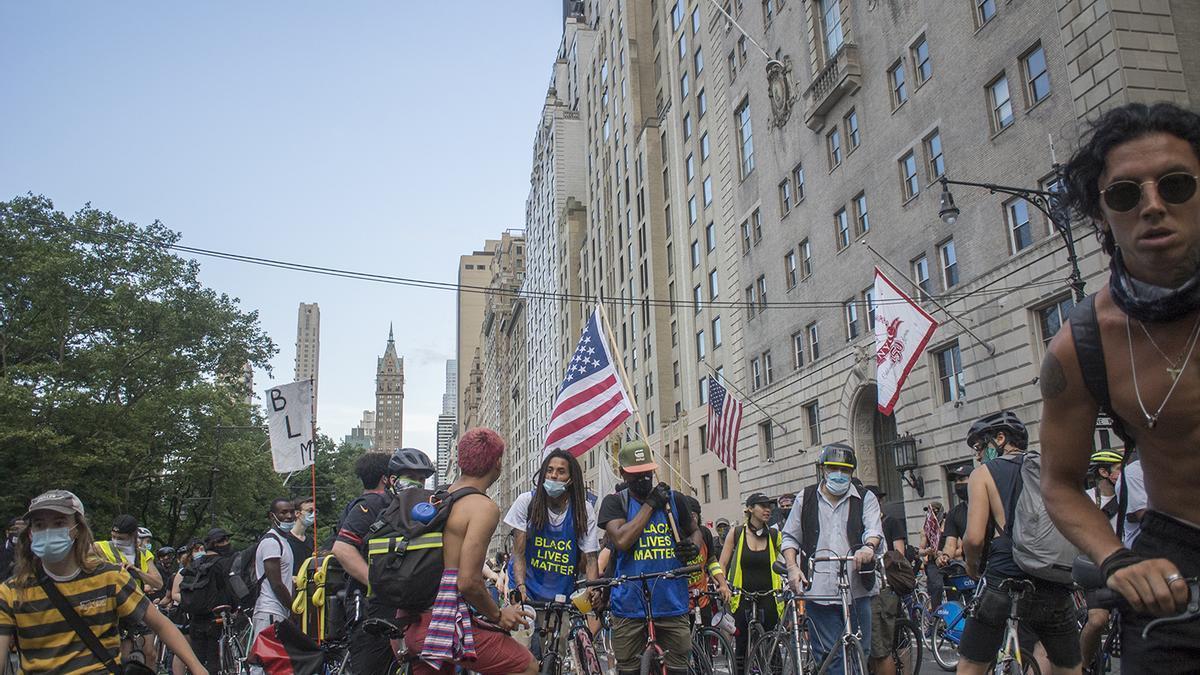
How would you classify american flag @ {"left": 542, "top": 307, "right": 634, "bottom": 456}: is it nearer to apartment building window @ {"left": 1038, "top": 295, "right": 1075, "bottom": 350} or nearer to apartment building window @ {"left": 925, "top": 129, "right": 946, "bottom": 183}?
apartment building window @ {"left": 1038, "top": 295, "right": 1075, "bottom": 350}

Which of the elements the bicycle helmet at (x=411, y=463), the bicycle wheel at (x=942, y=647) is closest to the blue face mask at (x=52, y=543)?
the bicycle helmet at (x=411, y=463)

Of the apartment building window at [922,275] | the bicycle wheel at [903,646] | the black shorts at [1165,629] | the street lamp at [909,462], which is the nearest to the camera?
the black shorts at [1165,629]

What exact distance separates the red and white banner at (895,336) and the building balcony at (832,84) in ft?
34.0

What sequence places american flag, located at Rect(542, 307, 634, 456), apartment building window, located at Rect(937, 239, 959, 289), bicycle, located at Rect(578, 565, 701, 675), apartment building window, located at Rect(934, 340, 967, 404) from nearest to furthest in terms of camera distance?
bicycle, located at Rect(578, 565, 701, 675), american flag, located at Rect(542, 307, 634, 456), apartment building window, located at Rect(934, 340, 967, 404), apartment building window, located at Rect(937, 239, 959, 289)

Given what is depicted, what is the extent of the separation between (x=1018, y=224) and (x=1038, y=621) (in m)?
18.4

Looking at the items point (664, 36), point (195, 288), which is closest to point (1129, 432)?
point (195, 288)

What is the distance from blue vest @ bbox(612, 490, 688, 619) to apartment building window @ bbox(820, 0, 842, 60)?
25771 millimetres

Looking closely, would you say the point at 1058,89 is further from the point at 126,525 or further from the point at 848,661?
the point at 126,525

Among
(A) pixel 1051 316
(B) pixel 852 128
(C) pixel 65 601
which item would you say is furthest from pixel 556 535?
(B) pixel 852 128

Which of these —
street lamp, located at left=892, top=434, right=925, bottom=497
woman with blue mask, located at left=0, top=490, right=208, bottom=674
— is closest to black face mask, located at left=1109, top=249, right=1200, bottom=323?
woman with blue mask, located at left=0, top=490, right=208, bottom=674

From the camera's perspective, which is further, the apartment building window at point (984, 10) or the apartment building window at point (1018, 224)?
the apartment building window at point (984, 10)

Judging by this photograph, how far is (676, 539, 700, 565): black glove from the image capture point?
8.16 meters

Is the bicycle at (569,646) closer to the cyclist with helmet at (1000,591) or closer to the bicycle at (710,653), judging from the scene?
the bicycle at (710,653)

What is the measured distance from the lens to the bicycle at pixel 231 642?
12.2 m
